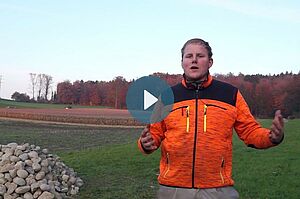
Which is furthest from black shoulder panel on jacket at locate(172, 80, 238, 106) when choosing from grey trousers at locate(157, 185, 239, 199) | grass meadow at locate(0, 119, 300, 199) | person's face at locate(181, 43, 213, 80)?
grass meadow at locate(0, 119, 300, 199)

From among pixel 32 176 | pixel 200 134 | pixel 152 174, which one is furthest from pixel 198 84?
pixel 152 174

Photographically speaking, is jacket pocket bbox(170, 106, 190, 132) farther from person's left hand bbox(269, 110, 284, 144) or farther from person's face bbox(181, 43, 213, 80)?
person's left hand bbox(269, 110, 284, 144)

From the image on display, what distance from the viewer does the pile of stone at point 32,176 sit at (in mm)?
8523

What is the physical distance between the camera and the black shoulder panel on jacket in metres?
3.28

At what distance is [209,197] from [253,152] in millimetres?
12582

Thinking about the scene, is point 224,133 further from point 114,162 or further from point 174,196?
point 114,162

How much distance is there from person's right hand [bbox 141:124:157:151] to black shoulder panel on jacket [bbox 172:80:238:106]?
1.15 feet

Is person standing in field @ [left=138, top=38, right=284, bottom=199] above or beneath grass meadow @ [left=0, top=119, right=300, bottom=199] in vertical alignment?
above

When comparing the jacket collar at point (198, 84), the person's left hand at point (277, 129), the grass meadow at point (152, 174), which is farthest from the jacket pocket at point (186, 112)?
the grass meadow at point (152, 174)

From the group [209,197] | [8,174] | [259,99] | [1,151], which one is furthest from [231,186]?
[259,99]

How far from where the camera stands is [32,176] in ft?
29.1

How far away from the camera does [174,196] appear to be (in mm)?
3213
